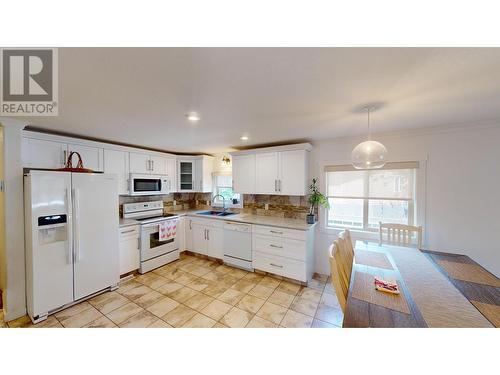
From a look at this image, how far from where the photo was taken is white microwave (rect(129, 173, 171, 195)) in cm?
301

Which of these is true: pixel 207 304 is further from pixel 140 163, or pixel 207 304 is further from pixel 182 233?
pixel 140 163

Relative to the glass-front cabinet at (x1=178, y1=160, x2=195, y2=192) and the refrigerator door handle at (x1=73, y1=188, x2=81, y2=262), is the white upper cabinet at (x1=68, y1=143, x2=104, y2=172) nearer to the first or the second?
the refrigerator door handle at (x1=73, y1=188, x2=81, y2=262)

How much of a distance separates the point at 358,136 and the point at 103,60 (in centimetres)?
286

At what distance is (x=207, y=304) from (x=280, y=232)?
51.1 inches

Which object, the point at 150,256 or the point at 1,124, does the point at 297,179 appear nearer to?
the point at 150,256

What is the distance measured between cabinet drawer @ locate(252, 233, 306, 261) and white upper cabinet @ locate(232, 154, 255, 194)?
874mm

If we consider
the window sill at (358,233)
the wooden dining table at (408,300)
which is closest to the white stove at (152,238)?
the window sill at (358,233)

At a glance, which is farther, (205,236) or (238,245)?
(205,236)

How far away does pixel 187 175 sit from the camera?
12.7 feet

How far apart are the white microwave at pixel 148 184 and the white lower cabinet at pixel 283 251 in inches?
77.2

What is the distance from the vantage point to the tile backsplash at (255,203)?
3033 millimetres

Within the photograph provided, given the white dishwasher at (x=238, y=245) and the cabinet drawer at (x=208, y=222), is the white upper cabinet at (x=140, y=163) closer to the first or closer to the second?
the cabinet drawer at (x=208, y=222)

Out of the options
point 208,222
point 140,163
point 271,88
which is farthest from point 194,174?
point 271,88
